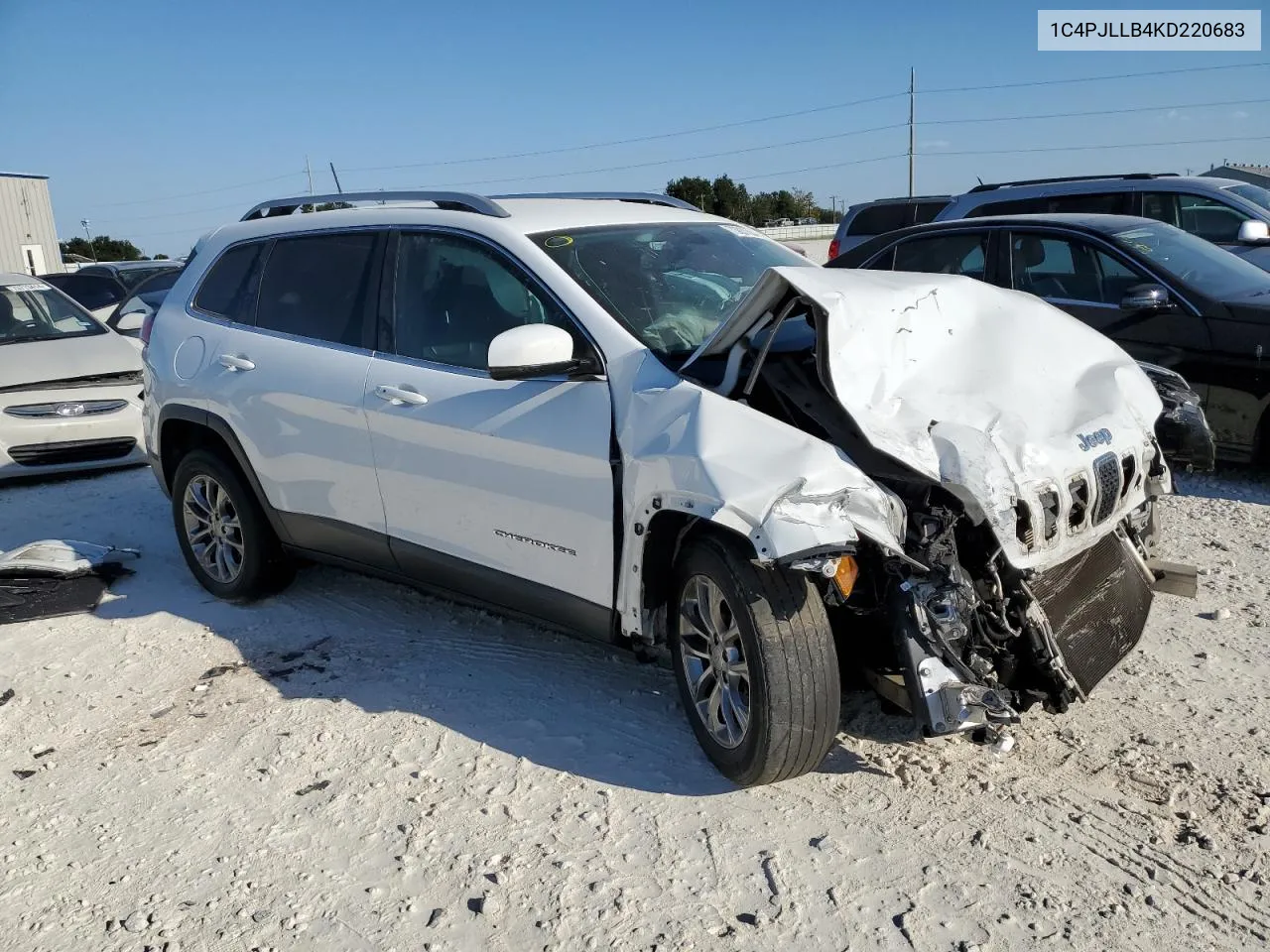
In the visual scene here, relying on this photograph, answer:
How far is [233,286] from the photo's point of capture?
5641mm

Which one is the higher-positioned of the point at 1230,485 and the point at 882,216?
the point at 882,216

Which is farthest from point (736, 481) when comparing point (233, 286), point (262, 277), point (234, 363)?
point (233, 286)

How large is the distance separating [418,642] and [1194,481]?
5035 mm

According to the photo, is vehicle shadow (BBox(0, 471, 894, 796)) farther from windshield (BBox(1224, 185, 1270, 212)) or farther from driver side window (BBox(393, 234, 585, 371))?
windshield (BBox(1224, 185, 1270, 212))

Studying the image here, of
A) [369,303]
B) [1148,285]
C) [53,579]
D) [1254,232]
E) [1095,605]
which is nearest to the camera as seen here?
[1095,605]

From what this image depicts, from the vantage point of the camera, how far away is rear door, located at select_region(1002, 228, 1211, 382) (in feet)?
22.4

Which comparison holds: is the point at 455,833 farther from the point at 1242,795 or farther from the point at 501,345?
the point at 1242,795

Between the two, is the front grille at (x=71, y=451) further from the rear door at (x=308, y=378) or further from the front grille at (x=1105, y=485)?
the front grille at (x=1105, y=485)

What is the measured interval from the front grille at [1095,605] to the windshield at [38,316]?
28.3 ft

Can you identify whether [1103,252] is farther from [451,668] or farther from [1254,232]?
[451,668]

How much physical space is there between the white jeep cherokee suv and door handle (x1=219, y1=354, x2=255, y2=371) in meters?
0.03

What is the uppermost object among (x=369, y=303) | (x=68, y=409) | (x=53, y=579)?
(x=369, y=303)

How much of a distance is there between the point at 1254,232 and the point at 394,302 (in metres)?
7.76

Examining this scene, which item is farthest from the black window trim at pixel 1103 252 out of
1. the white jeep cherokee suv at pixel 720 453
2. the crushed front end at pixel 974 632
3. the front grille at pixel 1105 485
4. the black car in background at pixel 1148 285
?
the crushed front end at pixel 974 632
